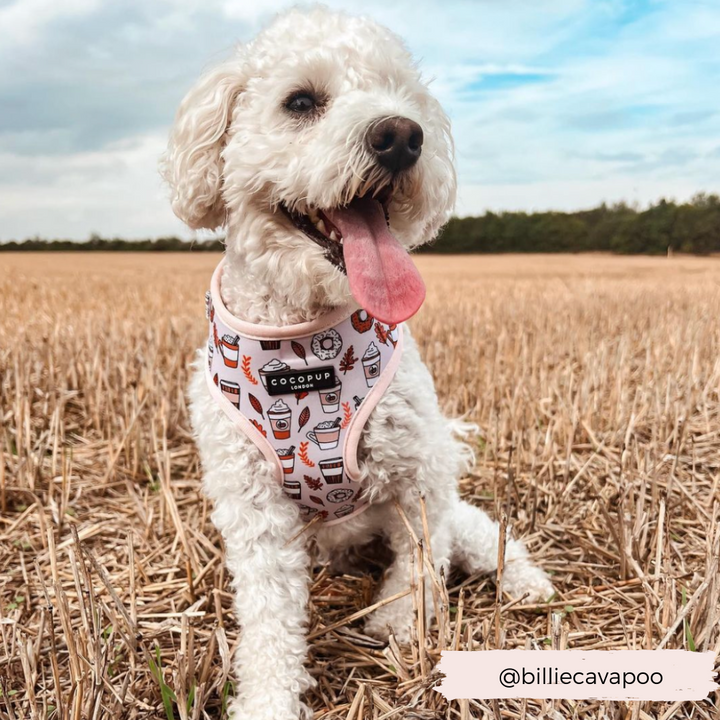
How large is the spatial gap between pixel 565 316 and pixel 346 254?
242 inches

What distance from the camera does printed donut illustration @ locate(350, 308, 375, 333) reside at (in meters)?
2.41

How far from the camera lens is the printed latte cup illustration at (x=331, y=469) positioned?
2.39m

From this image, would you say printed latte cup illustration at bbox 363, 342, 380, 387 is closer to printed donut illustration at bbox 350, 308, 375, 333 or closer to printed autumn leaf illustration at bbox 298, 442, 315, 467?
printed donut illustration at bbox 350, 308, 375, 333

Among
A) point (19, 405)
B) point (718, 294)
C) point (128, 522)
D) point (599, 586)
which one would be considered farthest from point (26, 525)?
point (718, 294)

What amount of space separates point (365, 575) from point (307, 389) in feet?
3.22

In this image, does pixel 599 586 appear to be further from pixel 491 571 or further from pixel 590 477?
pixel 590 477

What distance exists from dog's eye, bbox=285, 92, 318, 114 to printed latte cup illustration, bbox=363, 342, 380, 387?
2.76 ft

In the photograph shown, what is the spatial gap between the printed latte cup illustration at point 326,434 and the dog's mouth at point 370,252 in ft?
1.63

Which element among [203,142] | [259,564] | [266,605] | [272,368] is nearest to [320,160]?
[203,142]

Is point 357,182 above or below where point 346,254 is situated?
above

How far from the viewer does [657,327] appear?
7.12 m

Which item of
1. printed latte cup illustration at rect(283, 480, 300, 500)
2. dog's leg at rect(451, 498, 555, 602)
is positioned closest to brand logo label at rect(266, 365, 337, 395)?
printed latte cup illustration at rect(283, 480, 300, 500)

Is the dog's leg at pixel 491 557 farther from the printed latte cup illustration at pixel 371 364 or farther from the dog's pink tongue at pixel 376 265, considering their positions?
the dog's pink tongue at pixel 376 265

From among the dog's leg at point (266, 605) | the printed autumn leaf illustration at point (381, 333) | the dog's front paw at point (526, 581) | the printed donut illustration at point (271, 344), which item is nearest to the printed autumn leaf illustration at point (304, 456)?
the dog's leg at point (266, 605)
